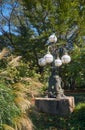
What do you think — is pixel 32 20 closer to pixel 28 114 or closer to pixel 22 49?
pixel 22 49

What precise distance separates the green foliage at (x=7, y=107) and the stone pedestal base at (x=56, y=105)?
6.93 ft

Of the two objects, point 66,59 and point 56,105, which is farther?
point 66,59

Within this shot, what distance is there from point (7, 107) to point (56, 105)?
2.59 meters

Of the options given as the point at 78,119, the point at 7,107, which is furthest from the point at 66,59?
the point at 7,107

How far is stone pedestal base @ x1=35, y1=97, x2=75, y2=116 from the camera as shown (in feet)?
27.2

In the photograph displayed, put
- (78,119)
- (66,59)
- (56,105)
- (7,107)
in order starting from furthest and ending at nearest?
(66,59) < (56,105) < (78,119) < (7,107)

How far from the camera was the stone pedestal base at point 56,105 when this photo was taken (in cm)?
829

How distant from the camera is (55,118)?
326 inches

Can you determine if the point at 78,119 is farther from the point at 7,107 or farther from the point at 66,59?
the point at 7,107

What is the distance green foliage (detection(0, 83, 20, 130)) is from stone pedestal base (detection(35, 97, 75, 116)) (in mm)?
2113

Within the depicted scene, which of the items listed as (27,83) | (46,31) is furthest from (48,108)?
(46,31)

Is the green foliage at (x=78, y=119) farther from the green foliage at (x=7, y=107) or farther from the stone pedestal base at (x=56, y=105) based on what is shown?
the green foliage at (x=7, y=107)

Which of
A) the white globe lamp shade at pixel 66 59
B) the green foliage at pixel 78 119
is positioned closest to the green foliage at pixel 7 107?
the green foliage at pixel 78 119

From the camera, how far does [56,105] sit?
27.8 ft
